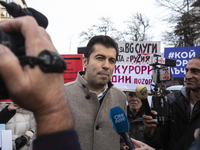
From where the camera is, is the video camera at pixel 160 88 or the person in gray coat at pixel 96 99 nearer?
the person in gray coat at pixel 96 99

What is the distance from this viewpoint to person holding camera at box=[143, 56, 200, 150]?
2195 millimetres

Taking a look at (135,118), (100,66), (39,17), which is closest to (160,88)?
(100,66)

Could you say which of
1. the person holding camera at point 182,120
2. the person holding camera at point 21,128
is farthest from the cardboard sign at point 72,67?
the person holding camera at point 182,120

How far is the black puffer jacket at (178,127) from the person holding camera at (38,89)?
1854 millimetres

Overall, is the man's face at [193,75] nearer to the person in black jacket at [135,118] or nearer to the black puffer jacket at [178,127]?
the black puffer jacket at [178,127]

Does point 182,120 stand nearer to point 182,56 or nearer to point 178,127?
point 178,127

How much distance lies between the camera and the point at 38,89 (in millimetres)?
514

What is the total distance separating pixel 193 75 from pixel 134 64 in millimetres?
1945

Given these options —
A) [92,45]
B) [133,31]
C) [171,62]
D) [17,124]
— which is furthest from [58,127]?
[133,31]

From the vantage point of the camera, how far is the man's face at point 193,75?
2.56 metres

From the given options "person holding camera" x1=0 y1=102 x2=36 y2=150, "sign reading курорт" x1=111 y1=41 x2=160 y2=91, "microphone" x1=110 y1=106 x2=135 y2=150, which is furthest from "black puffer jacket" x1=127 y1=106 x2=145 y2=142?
"microphone" x1=110 y1=106 x2=135 y2=150

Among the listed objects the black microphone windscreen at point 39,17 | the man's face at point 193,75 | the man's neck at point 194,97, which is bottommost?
the man's neck at point 194,97

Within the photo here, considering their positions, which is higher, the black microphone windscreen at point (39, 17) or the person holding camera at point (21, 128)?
the black microphone windscreen at point (39, 17)

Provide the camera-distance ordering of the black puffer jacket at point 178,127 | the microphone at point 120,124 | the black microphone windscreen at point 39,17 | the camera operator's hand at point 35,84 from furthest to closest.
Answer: the black puffer jacket at point 178,127, the microphone at point 120,124, the black microphone windscreen at point 39,17, the camera operator's hand at point 35,84
